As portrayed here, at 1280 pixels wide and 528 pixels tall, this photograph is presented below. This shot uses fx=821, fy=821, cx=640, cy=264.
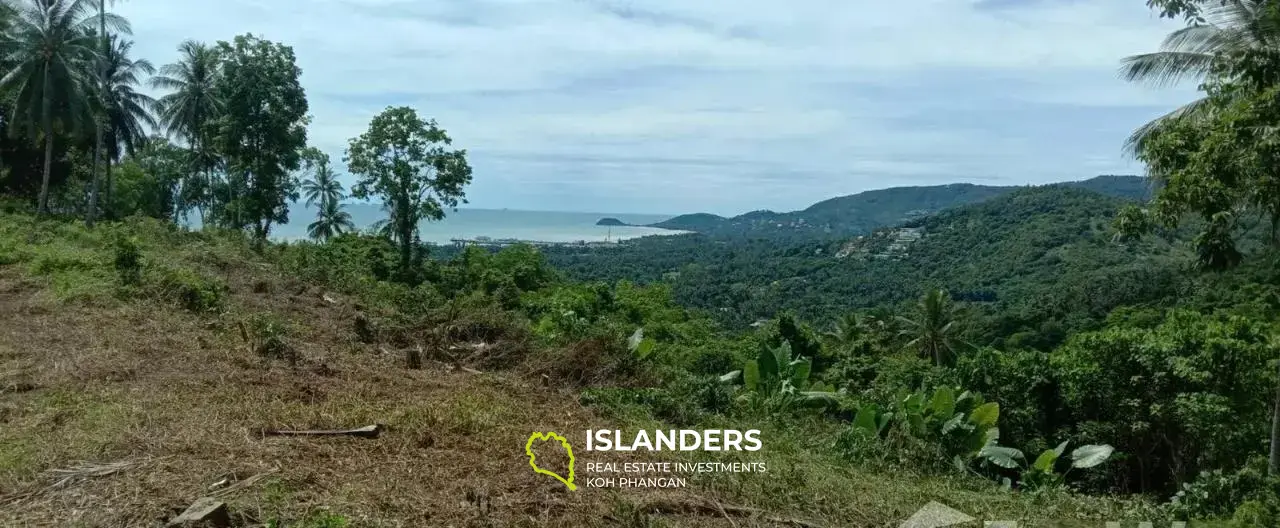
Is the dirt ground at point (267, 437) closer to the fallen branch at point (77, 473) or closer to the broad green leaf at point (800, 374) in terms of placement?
the fallen branch at point (77, 473)

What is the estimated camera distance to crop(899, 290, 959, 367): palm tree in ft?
90.4

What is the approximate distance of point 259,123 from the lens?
72.5 feet

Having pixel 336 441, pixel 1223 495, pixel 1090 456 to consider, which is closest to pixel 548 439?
pixel 336 441

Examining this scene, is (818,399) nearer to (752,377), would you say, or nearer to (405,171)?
(752,377)

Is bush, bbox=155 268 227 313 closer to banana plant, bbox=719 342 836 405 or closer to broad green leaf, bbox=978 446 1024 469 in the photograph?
banana plant, bbox=719 342 836 405

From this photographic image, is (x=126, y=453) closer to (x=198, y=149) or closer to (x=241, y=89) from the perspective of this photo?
(x=241, y=89)

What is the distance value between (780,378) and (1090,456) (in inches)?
110

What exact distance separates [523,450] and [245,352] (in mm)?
3577

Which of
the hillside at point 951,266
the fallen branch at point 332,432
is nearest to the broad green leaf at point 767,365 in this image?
the fallen branch at point 332,432

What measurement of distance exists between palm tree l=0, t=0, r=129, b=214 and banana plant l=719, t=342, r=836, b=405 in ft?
67.9

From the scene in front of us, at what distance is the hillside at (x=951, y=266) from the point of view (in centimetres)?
4569

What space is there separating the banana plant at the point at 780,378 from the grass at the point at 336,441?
556mm

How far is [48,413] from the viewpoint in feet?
16.5

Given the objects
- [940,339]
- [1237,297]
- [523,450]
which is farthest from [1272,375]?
[940,339]
